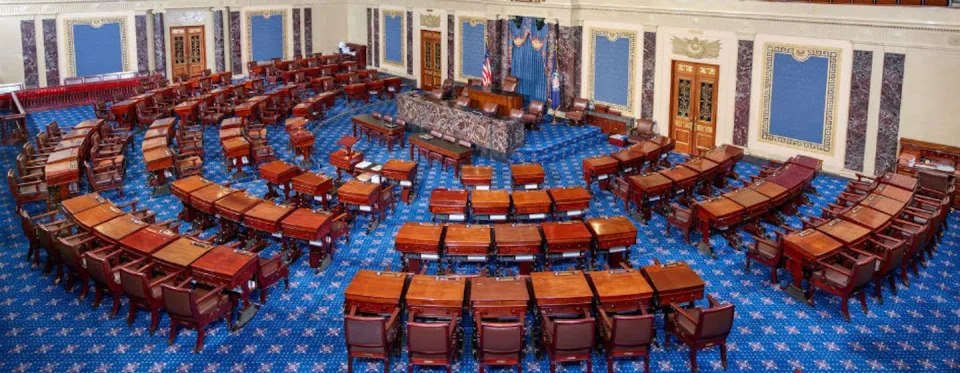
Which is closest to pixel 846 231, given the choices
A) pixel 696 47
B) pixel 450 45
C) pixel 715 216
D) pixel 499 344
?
pixel 715 216

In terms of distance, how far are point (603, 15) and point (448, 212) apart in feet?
33.7

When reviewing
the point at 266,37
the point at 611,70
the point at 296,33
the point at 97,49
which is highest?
the point at 296,33

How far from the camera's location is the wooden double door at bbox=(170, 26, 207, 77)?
90.9ft

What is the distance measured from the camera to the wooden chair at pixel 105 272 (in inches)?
433

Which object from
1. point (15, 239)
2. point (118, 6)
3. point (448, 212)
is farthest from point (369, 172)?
point (118, 6)

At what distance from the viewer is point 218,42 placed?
28562mm

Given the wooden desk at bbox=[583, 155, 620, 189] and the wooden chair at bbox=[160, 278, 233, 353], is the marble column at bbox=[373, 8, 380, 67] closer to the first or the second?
the wooden desk at bbox=[583, 155, 620, 189]

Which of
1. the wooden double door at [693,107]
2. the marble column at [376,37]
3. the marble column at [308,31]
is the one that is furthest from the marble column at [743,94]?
the marble column at [308,31]

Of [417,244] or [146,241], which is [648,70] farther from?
[146,241]

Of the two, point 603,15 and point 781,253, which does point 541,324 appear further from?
point 603,15

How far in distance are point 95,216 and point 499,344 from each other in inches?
287

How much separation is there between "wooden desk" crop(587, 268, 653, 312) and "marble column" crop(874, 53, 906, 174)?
9.29m

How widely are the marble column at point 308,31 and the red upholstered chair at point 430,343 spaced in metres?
23.1

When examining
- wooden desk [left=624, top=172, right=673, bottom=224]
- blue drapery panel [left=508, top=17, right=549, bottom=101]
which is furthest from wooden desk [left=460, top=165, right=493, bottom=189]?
blue drapery panel [left=508, top=17, right=549, bottom=101]
